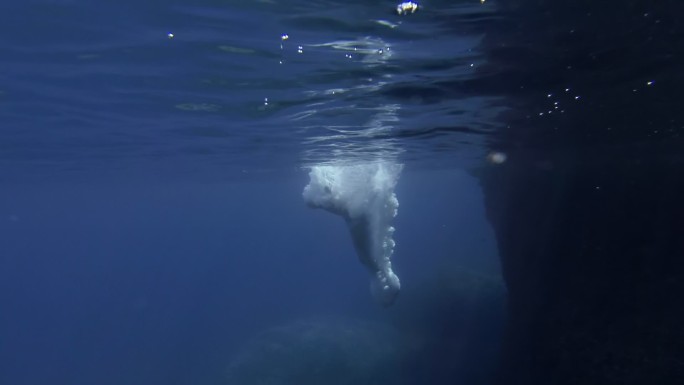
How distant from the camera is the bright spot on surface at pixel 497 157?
26.1 metres

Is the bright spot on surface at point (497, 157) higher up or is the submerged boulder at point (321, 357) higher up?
the bright spot on surface at point (497, 157)

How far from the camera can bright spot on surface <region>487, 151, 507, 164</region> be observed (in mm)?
26062

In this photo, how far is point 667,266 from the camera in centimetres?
1722

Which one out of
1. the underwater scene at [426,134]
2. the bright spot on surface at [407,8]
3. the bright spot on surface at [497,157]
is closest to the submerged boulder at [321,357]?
the underwater scene at [426,134]

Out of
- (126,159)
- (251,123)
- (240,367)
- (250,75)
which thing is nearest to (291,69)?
(250,75)

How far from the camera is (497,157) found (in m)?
26.8

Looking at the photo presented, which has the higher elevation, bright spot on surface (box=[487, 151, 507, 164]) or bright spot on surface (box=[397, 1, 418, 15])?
bright spot on surface (box=[397, 1, 418, 15])

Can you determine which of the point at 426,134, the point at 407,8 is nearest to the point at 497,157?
the point at 426,134

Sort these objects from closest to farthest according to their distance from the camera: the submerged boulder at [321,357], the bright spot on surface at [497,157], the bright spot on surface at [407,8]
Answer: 1. the bright spot on surface at [407,8]
2. the bright spot on surface at [497,157]
3. the submerged boulder at [321,357]

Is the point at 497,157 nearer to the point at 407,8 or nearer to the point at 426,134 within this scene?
the point at 426,134

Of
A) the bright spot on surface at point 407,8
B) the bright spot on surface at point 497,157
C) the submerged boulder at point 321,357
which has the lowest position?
the submerged boulder at point 321,357

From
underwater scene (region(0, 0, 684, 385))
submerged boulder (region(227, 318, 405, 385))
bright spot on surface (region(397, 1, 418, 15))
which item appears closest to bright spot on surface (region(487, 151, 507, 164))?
underwater scene (region(0, 0, 684, 385))

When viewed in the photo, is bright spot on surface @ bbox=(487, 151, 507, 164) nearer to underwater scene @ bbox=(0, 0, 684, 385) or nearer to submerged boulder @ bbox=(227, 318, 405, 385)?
underwater scene @ bbox=(0, 0, 684, 385)

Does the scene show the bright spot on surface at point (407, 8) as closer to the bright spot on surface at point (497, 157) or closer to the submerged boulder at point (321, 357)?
the bright spot on surface at point (497, 157)
